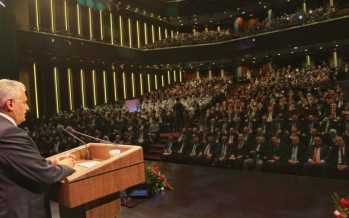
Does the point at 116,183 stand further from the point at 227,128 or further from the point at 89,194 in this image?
the point at 227,128

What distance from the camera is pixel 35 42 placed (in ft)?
41.3

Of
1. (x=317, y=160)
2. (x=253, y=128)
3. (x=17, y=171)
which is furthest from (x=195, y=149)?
(x=17, y=171)

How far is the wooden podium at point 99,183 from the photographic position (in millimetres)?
1743

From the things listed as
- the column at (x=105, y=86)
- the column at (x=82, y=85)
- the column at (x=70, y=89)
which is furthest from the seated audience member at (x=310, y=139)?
the column at (x=105, y=86)

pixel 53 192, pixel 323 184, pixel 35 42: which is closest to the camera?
pixel 53 192

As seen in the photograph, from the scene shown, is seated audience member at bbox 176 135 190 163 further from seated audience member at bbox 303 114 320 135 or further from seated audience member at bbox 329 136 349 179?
seated audience member at bbox 329 136 349 179

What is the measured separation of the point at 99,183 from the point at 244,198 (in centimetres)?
225

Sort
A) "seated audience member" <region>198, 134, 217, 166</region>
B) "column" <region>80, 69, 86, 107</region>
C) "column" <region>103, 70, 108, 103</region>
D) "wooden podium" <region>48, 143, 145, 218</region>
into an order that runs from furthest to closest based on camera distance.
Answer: "column" <region>103, 70, 108, 103</region> → "column" <region>80, 69, 86, 107</region> → "seated audience member" <region>198, 134, 217, 166</region> → "wooden podium" <region>48, 143, 145, 218</region>

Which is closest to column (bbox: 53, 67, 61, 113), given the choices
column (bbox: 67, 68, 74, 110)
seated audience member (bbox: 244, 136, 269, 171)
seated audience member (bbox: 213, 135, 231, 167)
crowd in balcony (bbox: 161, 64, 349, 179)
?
column (bbox: 67, 68, 74, 110)

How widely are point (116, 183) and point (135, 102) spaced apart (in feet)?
38.8

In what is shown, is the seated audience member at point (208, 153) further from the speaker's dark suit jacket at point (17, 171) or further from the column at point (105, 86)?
the column at point (105, 86)

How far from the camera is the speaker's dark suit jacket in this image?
1396 millimetres

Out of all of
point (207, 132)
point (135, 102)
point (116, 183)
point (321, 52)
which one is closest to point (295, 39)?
point (321, 52)

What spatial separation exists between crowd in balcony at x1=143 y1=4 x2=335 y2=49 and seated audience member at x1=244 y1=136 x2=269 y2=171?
1009cm
